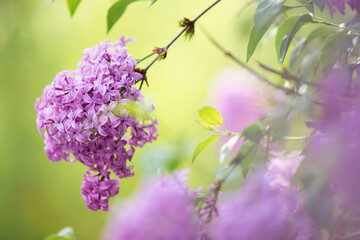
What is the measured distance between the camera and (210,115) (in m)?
0.43

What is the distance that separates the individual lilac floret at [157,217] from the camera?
28cm

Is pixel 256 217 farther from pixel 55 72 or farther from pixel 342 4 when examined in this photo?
pixel 55 72

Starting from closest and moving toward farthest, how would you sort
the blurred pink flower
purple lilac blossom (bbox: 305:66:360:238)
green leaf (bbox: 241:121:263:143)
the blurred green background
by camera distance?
purple lilac blossom (bbox: 305:66:360:238) → green leaf (bbox: 241:121:263:143) → the blurred pink flower → the blurred green background

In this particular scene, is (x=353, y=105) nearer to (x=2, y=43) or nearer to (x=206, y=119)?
(x=206, y=119)

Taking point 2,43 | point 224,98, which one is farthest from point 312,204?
point 2,43

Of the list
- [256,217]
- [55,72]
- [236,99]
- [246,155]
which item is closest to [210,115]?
[246,155]

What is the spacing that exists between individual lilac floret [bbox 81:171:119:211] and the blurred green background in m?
1.72

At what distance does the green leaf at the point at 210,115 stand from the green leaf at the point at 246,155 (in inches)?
3.0

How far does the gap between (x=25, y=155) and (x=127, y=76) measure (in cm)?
231

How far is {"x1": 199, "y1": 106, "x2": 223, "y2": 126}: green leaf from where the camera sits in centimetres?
43

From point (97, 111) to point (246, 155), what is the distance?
5.2 inches

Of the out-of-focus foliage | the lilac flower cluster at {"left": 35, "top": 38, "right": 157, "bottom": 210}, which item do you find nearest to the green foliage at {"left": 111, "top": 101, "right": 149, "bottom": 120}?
the lilac flower cluster at {"left": 35, "top": 38, "right": 157, "bottom": 210}

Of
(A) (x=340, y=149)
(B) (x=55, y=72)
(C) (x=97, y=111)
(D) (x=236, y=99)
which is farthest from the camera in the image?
(B) (x=55, y=72)

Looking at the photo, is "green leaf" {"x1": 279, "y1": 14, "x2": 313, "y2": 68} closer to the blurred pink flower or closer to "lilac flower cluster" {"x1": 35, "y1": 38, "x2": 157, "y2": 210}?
"lilac flower cluster" {"x1": 35, "y1": 38, "x2": 157, "y2": 210}
